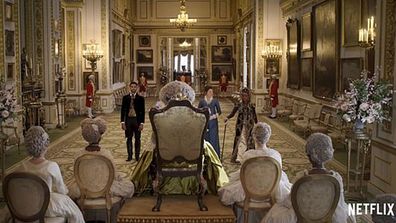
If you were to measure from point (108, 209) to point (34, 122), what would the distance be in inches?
390

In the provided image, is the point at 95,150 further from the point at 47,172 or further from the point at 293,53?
the point at 293,53

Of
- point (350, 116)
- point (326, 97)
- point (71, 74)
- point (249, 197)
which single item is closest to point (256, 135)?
point (249, 197)

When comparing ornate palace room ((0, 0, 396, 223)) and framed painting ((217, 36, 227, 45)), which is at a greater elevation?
framed painting ((217, 36, 227, 45))

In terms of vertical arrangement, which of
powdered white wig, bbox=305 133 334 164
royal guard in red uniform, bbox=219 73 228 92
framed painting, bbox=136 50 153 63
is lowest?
powdered white wig, bbox=305 133 334 164

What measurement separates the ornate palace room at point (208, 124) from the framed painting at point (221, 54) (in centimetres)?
138

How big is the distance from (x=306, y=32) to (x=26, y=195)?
12702 millimetres

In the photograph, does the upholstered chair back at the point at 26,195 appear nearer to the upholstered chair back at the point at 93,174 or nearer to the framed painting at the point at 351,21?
the upholstered chair back at the point at 93,174

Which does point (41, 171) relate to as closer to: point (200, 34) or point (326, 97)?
point (326, 97)

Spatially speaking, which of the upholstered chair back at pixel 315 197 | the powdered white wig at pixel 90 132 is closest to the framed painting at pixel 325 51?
Answer: the powdered white wig at pixel 90 132

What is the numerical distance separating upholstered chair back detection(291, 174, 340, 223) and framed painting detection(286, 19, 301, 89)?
41.9 ft

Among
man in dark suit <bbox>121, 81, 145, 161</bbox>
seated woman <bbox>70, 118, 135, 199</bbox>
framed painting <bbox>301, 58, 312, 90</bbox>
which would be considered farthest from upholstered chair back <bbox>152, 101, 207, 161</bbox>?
framed painting <bbox>301, 58, 312, 90</bbox>

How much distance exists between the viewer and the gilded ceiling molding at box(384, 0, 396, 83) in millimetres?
7426

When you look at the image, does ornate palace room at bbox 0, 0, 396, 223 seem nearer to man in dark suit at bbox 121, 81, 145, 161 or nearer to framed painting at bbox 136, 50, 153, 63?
man in dark suit at bbox 121, 81, 145, 161

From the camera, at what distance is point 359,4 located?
36.9 ft
